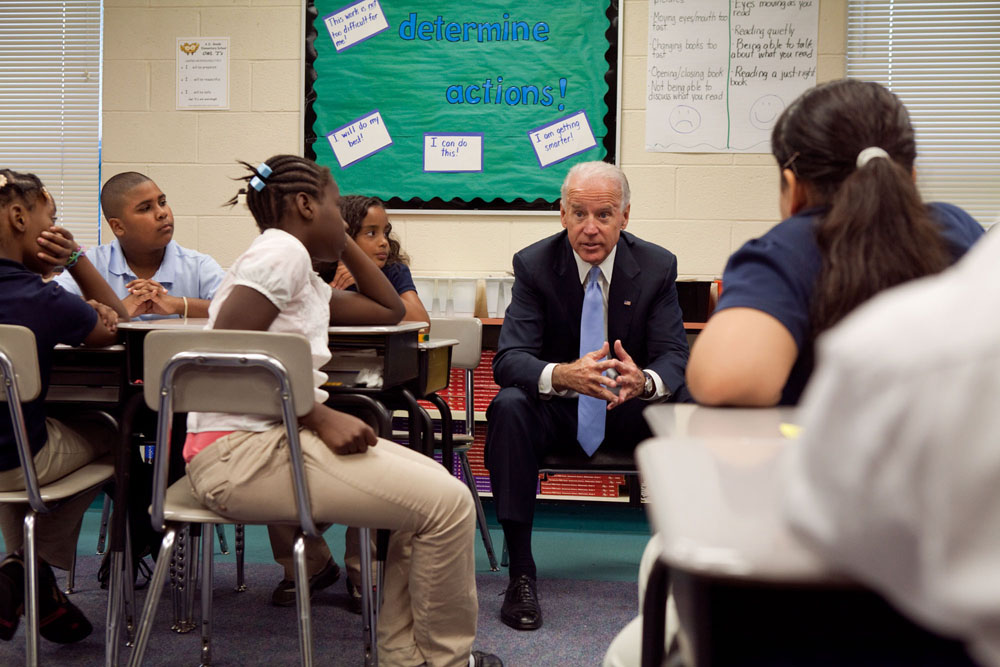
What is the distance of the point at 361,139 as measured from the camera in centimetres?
391

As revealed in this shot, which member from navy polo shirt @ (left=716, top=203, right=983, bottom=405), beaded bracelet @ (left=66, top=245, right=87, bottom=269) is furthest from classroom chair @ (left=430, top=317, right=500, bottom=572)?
navy polo shirt @ (left=716, top=203, right=983, bottom=405)

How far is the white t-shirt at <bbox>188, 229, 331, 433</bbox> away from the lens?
5.32 ft

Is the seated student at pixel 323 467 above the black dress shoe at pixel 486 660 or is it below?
above

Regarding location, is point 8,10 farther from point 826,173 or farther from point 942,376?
point 942,376

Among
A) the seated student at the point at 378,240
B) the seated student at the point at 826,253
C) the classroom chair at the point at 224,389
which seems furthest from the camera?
the seated student at the point at 378,240

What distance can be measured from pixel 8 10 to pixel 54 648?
10.8 feet

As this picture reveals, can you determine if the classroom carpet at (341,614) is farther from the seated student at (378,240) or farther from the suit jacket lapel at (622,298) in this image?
the seated student at (378,240)

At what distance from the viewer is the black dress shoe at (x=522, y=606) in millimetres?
2264

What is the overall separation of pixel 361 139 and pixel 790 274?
3162mm

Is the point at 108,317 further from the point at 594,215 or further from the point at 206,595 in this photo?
the point at 594,215

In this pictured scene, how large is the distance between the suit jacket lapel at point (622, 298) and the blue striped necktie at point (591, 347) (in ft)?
0.14

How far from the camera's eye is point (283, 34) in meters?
3.95

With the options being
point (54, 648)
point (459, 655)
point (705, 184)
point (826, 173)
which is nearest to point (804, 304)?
point (826, 173)

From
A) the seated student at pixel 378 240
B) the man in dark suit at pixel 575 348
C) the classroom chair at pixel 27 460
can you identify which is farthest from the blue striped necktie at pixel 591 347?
the classroom chair at pixel 27 460
